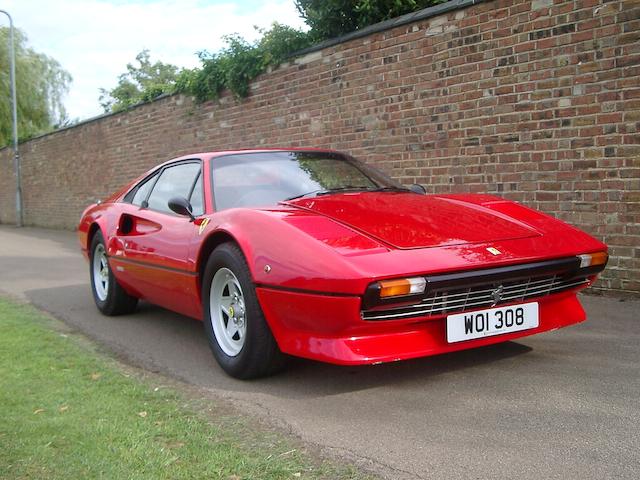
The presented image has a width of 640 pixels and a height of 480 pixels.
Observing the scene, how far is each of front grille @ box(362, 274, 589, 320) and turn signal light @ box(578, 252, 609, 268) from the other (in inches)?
3.6

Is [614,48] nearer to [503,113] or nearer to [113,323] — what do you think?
[503,113]

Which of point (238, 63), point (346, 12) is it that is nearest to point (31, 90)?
point (238, 63)

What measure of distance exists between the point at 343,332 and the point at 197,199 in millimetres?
1609

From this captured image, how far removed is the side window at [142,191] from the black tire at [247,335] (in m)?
1.61

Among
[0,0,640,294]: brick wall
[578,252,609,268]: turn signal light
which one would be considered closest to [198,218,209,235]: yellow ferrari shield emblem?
[578,252,609,268]: turn signal light

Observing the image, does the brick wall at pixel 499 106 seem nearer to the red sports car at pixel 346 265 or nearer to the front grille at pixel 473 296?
the red sports car at pixel 346 265

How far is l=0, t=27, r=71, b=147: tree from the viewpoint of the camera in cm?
2544

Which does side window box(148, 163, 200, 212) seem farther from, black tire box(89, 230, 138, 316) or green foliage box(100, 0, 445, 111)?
green foliage box(100, 0, 445, 111)

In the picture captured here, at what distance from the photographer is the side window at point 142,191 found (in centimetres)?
496

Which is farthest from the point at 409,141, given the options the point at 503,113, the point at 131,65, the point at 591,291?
the point at 131,65

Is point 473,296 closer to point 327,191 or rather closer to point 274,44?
point 327,191

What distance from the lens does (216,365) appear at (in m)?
3.77

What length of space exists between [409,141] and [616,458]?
16.6 ft

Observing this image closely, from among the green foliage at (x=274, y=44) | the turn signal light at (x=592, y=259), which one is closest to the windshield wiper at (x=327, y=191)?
the turn signal light at (x=592, y=259)
